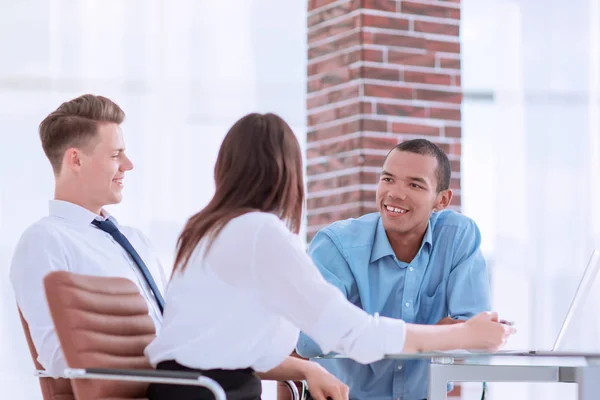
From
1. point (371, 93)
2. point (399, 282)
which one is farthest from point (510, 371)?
point (371, 93)

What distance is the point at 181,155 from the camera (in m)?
4.62

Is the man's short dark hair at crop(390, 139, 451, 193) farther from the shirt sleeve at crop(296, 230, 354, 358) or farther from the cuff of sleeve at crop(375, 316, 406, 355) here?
the cuff of sleeve at crop(375, 316, 406, 355)

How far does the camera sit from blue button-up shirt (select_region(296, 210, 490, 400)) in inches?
112

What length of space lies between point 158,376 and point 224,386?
16cm

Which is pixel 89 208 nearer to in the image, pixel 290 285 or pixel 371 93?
pixel 290 285

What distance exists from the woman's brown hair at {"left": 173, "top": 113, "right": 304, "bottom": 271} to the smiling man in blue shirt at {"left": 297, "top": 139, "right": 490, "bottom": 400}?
68 centimetres

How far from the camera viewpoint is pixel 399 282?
2.93 m

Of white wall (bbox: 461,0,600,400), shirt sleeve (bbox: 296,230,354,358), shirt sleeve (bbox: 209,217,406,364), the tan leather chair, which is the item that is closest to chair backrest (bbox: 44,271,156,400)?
the tan leather chair

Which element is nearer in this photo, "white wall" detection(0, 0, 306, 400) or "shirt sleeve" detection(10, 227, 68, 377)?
"shirt sleeve" detection(10, 227, 68, 377)

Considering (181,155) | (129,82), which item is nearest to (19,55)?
(129,82)

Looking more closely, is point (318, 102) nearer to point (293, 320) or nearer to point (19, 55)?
point (19, 55)

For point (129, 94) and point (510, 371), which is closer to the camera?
point (510, 371)

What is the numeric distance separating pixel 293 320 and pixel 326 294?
0.09 metres

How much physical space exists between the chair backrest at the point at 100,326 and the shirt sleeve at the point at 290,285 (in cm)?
33
